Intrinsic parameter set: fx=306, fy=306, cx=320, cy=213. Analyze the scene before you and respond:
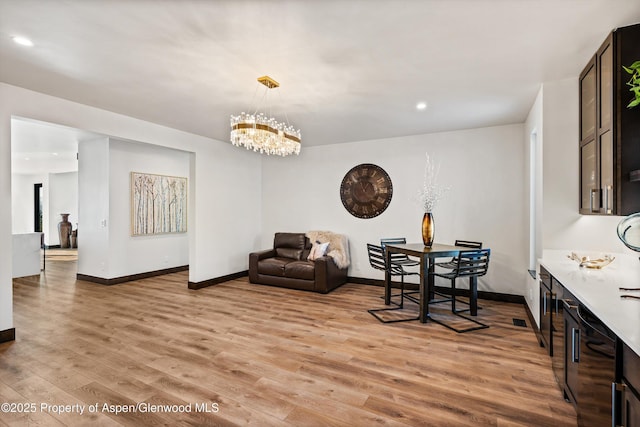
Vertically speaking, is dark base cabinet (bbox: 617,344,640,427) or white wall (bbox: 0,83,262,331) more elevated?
white wall (bbox: 0,83,262,331)

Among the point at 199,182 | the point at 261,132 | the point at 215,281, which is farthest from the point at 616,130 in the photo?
the point at 215,281

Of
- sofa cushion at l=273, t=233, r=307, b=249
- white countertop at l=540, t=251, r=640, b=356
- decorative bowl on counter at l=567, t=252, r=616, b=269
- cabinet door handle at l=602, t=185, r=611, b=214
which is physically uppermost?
cabinet door handle at l=602, t=185, r=611, b=214

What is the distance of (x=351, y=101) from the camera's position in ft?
12.4

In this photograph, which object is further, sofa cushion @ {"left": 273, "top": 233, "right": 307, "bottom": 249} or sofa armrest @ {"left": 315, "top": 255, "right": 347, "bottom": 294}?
sofa cushion @ {"left": 273, "top": 233, "right": 307, "bottom": 249}

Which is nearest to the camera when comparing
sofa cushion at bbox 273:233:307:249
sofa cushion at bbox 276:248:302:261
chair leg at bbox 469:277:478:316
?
chair leg at bbox 469:277:478:316

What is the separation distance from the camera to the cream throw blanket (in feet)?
18.6

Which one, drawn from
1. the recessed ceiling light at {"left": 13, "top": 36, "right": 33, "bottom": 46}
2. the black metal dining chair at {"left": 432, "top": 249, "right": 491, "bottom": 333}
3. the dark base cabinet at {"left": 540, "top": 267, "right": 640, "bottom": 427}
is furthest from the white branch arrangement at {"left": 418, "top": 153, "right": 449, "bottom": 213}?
the recessed ceiling light at {"left": 13, "top": 36, "right": 33, "bottom": 46}

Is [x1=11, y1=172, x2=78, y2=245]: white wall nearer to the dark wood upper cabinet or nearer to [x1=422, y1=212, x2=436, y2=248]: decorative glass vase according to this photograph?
[x1=422, y1=212, x2=436, y2=248]: decorative glass vase

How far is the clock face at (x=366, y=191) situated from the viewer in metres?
5.75

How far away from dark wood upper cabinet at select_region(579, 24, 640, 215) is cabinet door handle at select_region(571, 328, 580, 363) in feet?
3.15

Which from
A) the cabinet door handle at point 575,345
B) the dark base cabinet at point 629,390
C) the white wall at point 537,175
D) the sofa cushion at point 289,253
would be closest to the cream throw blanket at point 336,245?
the sofa cushion at point 289,253

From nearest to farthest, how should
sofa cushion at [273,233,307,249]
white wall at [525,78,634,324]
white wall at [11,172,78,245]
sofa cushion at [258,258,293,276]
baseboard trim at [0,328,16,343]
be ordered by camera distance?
white wall at [525,78,634,324], baseboard trim at [0,328,16,343], sofa cushion at [258,258,293,276], sofa cushion at [273,233,307,249], white wall at [11,172,78,245]

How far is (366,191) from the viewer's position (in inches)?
232

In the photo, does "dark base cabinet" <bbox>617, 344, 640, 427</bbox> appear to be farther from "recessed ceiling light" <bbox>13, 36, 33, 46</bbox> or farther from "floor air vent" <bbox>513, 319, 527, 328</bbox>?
"recessed ceiling light" <bbox>13, 36, 33, 46</bbox>
